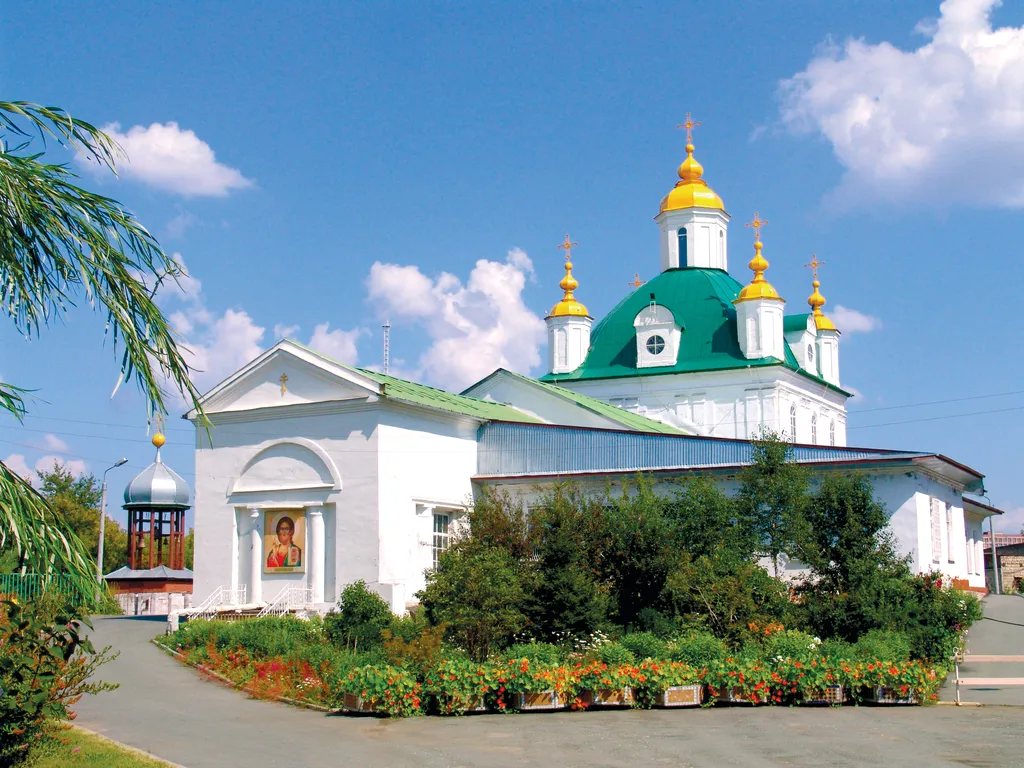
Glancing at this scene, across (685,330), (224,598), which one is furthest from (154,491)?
(685,330)

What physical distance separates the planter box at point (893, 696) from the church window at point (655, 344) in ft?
88.8

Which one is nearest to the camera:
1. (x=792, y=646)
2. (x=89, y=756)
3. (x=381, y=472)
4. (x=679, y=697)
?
(x=89, y=756)

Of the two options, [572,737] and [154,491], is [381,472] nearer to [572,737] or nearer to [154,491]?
[572,737]

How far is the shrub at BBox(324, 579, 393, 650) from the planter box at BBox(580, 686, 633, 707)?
5048 mm

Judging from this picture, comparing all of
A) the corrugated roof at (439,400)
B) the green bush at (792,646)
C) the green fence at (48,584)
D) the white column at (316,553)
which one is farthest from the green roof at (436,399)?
the green fence at (48,584)

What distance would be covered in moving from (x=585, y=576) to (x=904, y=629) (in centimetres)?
506

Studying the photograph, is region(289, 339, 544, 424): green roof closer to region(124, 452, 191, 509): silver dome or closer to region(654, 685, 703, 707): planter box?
region(654, 685, 703, 707): planter box

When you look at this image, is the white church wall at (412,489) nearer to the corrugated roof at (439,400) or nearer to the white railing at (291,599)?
the corrugated roof at (439,400)

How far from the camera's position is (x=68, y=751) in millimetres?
11094

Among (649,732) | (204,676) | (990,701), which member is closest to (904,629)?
(990,701)

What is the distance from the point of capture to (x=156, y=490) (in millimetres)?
41250

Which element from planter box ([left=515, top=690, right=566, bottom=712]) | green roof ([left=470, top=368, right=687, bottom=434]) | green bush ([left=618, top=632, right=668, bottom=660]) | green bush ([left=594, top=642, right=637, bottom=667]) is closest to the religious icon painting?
green roof ([left=470, top=368, right=687, bottom=434])

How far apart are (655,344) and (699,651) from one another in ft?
88.3

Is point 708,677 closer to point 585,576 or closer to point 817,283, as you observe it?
point 585,576
